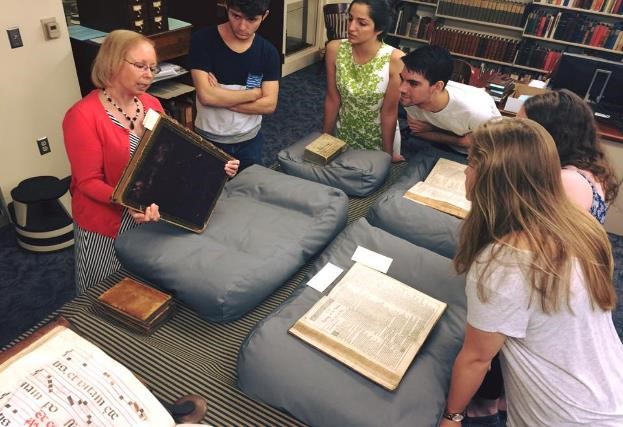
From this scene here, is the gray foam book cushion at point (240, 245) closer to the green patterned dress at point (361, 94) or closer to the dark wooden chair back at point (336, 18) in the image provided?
the green patterned dress at point (361, 94)

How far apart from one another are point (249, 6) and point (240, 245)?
1006 millimetres

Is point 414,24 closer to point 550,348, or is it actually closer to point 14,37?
point 14,37

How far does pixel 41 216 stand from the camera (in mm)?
2744

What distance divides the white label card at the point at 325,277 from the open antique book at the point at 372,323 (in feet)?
0.11

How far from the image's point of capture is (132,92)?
1620mm

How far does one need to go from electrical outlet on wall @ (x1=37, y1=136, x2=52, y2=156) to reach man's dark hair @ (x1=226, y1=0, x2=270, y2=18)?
180 centimetres

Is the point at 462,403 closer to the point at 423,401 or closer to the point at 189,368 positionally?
the point at 423,401

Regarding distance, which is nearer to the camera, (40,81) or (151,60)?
(151,60)

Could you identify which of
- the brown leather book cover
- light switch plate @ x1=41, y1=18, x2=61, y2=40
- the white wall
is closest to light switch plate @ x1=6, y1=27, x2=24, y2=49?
the white wall

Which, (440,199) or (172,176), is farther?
(440,199)

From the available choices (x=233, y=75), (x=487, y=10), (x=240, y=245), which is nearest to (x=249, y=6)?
(x=233, y=75)

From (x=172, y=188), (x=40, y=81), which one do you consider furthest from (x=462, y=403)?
(x=40, y=81)

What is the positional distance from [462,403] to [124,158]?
4.40 ft

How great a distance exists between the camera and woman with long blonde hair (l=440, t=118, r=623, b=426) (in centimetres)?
102
